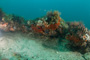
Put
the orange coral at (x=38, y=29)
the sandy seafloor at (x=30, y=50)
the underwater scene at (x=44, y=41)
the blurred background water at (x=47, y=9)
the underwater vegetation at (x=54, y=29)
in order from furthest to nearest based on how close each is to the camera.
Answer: the blurred background water at (x=47, y=9)
the orange coral at (x=38, y=29)
the underwater vegetation at (x=54, y=29)
the underwater scene at (x=44, y=41)
the sandy seafloor at (x=30, y=50)

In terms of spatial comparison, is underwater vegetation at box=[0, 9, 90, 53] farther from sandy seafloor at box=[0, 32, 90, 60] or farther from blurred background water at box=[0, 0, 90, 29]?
blurred background water at box=[0, 0, 90, 29]

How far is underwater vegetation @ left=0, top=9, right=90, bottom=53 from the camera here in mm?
5327

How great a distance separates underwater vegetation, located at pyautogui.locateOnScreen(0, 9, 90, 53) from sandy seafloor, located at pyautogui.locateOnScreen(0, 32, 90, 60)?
0.51 m

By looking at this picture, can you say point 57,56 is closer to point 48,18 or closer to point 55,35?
point 55,35

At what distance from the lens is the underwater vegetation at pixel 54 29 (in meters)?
5.33

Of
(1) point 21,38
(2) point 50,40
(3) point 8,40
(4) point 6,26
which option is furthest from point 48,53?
(4) point 6,26

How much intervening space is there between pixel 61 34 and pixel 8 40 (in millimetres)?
3492

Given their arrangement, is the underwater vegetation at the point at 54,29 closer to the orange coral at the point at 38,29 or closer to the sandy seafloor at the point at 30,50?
the orange coral at the point at 38,29

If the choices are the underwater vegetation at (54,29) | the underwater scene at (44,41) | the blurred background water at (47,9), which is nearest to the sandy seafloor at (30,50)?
the underwater scene at (44,41)

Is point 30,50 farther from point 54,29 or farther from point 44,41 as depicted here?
point 54,29

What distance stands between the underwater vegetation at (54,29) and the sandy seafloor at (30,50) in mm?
514

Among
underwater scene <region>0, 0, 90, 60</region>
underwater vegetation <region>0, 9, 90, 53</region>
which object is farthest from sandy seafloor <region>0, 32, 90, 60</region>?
underwater vegetation <region>0, 9, 90, 53</region>

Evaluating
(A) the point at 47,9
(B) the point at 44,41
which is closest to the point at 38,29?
(B) the point at 44,41

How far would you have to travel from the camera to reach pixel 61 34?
641 centimetres
